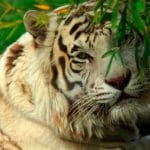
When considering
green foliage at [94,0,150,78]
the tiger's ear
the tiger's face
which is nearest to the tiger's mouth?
the tiger's face

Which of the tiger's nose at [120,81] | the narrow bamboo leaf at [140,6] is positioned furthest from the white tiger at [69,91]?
the narrow bamboo leaf at [140,6]

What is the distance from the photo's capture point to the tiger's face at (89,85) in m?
3.99

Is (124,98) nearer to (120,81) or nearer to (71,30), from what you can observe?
(120,81)

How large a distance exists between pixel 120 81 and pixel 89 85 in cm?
24

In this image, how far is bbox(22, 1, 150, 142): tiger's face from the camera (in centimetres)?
399

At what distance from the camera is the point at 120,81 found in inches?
154

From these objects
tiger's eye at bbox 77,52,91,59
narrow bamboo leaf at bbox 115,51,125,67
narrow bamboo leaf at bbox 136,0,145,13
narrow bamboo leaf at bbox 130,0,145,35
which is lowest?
tiger's eye at bbox 77,52,91,59

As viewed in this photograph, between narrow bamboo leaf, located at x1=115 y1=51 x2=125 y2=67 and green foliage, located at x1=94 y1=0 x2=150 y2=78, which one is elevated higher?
green foliage, located at x1=94 y1=0 x2=150 y2=78

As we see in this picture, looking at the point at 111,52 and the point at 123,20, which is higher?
the point at 123,20

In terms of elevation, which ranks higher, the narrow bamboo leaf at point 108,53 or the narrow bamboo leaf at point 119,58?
the narrow bamboo leaf at point 108,53

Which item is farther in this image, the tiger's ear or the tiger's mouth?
the tiger's ear

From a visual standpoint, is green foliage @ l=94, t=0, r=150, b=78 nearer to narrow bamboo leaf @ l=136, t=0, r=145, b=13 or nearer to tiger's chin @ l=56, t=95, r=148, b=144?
narrow bamboo leaf @ l=136, t=0, r=145, b=13

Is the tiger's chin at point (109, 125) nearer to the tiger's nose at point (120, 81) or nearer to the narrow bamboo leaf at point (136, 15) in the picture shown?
the tiger's nose at point (120, 81)

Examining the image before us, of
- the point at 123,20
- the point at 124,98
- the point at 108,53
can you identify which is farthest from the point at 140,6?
the point at 124,98
